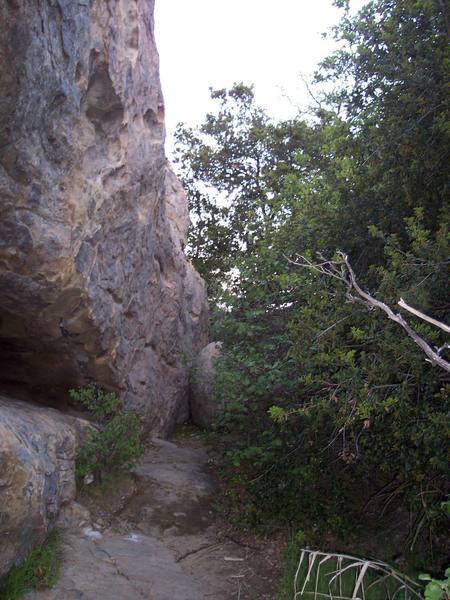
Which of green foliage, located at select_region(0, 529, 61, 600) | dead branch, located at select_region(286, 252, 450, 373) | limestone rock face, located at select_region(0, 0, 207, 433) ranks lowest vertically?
green foliage, located at select_region(0, 529, 61, 600)

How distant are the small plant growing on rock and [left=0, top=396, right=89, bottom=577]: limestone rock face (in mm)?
235

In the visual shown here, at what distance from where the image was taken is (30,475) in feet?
16.9

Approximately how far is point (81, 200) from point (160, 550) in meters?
3.72

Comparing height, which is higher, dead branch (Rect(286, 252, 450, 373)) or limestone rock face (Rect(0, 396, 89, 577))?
dead branch (Rect(286, 252, 450, 373))

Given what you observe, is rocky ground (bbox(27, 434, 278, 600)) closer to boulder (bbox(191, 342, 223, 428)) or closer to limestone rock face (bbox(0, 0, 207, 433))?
limestone rock face (bbox(0, 0, 207, 433))

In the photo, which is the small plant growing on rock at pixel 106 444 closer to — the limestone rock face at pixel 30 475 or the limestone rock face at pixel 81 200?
the limestone rock face at pixel 30 475

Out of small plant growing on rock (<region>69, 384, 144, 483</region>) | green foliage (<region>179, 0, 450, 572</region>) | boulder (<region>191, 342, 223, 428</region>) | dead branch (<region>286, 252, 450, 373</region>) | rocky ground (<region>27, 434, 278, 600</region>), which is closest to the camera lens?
dead branch (<region>286, 252, 450, 373</region>)

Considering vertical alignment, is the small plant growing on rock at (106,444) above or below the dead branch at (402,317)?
below

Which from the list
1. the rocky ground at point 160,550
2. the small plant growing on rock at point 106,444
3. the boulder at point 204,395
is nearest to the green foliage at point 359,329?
the rocky ground at point 160,550

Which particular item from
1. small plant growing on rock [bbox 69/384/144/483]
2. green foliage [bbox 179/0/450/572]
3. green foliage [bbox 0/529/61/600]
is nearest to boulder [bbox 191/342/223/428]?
green foliage [bbox 179/0/450/572]

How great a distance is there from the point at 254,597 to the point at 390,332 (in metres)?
2.80

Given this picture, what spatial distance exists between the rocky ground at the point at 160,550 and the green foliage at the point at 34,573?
0.25 ft

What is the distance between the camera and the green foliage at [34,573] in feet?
15.7

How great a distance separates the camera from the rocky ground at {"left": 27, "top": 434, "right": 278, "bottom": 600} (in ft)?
17.4
